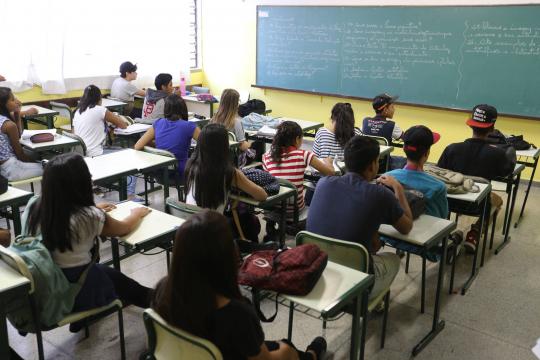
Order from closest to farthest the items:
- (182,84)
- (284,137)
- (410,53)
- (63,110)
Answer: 1. (284,137)
2. (63,110)
3. (410,53)
4. (182,84)

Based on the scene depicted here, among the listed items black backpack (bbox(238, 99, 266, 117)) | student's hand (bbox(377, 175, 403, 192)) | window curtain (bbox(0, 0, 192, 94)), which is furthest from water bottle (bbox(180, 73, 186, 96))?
student's hand (bbox(377, 175, 403, 192))

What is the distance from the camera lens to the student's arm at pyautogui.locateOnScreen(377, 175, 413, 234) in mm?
2439

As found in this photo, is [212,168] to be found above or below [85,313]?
above

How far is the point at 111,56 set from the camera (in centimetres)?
691

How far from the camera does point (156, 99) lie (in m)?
5.66

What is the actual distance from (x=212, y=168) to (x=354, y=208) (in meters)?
0.90

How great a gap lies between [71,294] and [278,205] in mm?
1573

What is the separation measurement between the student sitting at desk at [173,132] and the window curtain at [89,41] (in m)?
2.76

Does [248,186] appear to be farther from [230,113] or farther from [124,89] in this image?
[124,89]

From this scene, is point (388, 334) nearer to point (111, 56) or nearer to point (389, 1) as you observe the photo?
point (389, 1)

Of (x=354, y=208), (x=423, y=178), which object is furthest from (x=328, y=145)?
(x=354, y=208)

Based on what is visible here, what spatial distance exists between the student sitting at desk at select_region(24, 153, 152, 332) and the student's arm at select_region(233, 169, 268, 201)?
797 mm

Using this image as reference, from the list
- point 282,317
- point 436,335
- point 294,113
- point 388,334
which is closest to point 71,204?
point 282,317

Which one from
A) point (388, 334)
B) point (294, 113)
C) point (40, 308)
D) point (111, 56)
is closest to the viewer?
point (40, 308)
